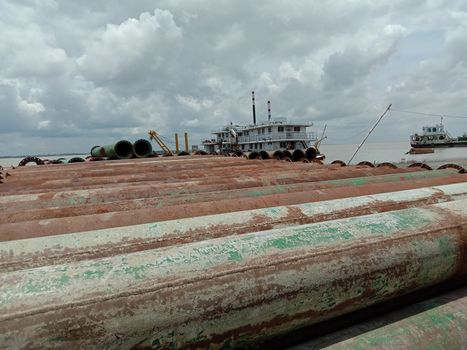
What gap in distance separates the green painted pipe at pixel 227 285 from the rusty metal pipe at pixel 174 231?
0.35 metres

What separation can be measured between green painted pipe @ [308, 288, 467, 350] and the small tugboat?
70.7m

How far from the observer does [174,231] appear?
84.4 inches

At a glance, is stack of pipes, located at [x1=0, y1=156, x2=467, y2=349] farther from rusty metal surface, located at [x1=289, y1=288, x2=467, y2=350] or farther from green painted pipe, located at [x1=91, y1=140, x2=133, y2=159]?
green painted pipe, located at [x1=91, y1=140, x2=133, y2=159]

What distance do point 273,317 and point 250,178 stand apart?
329 centimetres

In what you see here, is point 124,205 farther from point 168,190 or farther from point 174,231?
point 174,231

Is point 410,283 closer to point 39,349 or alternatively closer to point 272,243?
point 272,243

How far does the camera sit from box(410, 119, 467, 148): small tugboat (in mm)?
62531

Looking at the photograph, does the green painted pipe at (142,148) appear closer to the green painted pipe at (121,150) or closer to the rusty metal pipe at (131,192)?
the green painted pipe at (121,150)

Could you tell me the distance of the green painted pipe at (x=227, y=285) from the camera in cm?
129

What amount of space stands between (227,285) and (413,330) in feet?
3.49

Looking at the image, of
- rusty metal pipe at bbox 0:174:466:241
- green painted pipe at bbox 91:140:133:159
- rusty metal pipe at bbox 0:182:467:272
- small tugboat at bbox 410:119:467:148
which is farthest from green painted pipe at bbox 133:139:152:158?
small tugboat at bbox 410:119:467:148

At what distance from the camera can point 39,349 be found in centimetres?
123

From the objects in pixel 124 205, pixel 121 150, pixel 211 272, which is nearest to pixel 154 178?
pixel 124 205

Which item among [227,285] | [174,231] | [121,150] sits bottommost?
[227,285]
